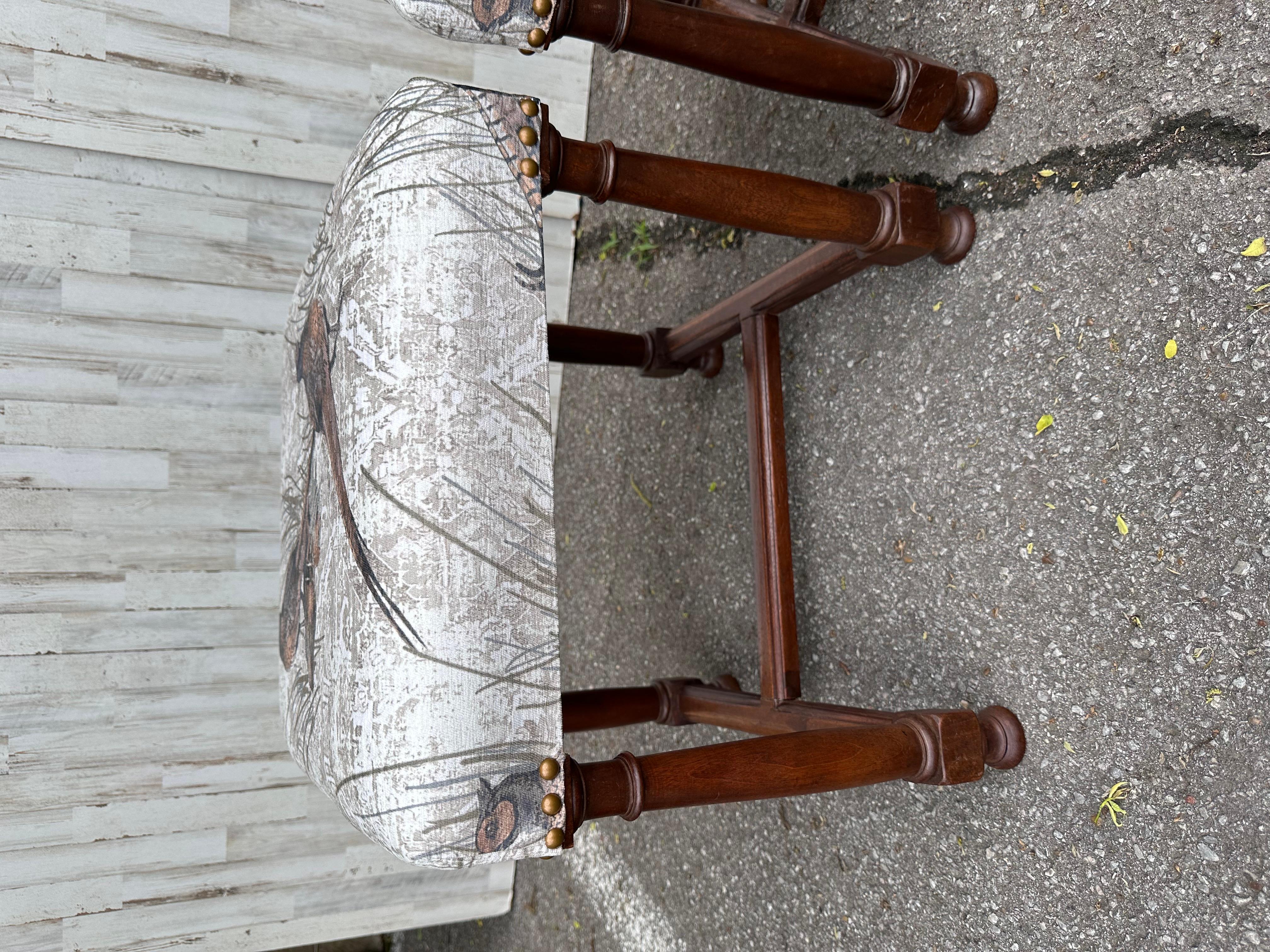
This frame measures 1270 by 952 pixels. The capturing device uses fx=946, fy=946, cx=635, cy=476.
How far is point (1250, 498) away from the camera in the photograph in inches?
35.9

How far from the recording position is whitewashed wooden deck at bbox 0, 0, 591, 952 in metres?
1.58

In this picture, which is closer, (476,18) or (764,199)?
(476,18)

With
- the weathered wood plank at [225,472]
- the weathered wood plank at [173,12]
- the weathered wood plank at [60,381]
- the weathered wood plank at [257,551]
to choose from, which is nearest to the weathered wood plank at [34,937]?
the weathered wood plank at [257,551]

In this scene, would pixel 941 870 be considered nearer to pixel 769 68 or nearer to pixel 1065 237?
pixel 1065 237

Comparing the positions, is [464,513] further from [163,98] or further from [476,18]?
[163,98]

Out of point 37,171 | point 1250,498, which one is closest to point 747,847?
point 1250,498

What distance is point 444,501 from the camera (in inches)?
34.2

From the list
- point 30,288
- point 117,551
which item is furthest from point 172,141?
point 117,551

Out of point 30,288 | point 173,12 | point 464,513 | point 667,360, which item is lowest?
point 464,513

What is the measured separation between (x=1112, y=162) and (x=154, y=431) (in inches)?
61.0

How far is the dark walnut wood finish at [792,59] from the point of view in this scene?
3.21ft

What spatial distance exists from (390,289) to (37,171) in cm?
106

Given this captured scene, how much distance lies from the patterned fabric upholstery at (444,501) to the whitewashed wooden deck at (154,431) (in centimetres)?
88

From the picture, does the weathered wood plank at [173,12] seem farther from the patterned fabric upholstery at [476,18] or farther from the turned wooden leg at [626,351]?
the patterned fabric upholstery at [476,18]
